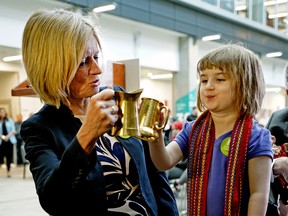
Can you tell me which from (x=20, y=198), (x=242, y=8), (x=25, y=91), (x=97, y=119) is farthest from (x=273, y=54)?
(x=97, y=119)

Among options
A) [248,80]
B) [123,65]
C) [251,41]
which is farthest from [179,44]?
[248,80]

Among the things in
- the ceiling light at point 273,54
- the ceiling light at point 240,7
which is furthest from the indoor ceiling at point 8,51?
the ceiling light at point 273,54

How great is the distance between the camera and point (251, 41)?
13859 mm

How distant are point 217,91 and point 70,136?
55 centimetres

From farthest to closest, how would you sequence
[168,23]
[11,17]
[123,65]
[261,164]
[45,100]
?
[168,23] < [11,17] < [123,65] < [261,164] < [45,100]

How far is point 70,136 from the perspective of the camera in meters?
1.05

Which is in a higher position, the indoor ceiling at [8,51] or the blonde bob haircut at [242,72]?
the indoor ceiling at [8,51]

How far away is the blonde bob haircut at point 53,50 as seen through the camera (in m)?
1.00

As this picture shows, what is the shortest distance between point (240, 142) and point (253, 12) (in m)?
13.6

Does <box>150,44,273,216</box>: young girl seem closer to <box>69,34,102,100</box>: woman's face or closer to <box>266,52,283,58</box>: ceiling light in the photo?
<box>69,34,102,100</box>: woman's face

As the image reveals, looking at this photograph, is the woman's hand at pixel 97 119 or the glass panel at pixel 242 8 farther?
the glass panel at pixel 242 8

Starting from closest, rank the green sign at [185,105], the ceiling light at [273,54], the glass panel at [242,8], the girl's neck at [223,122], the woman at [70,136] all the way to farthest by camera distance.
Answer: the woman at [70,136] → the girl's neck at [223,122] → the green sign at [185,105] → the glass panel at [242,8] → the ceiling light at [273,54]

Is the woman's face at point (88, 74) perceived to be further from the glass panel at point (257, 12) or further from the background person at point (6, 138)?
the glass panel at point (257, 12)

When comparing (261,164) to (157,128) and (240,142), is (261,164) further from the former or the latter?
(157,128)
